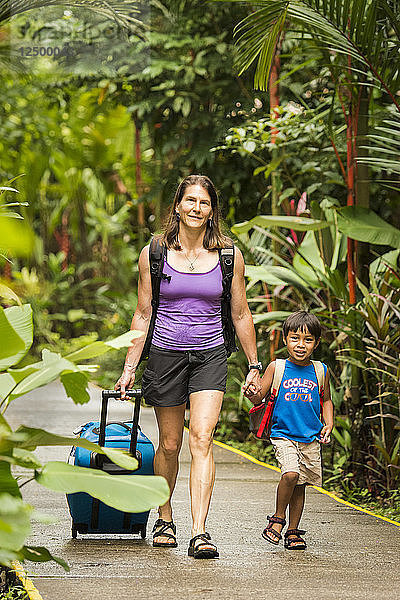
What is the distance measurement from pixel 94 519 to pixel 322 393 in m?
1.36

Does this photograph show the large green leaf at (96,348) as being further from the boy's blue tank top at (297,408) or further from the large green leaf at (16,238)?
the boy's blue tank top at (297,408)

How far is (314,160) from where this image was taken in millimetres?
8625

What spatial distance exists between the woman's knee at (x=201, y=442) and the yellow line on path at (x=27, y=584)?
99 centimetres

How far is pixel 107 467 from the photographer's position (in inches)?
185

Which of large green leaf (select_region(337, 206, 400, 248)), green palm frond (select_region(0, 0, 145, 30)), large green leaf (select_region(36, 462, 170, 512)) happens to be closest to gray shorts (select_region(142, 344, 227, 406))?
large green leaf (select_region(36, 462, 170, 512))

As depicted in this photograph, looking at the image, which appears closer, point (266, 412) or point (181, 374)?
point (181, 374)

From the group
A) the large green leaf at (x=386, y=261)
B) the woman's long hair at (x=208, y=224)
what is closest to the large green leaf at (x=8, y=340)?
the woman's long hair at (x=208, y=224)

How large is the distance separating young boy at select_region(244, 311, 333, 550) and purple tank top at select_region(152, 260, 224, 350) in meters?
0.39

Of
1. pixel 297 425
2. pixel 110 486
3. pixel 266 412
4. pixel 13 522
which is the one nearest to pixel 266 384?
pixel 266 412

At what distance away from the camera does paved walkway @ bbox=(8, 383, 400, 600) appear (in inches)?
159

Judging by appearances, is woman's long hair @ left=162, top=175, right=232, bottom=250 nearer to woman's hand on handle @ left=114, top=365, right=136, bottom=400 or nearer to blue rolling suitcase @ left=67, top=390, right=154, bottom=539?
woman's hand on handle @ left=114, top=365, right=136, bottom=400

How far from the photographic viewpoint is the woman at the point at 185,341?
15.8 ft

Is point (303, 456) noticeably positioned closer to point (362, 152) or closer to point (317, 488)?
point (317, 488)

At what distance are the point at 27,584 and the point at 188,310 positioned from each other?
60.8 inches
